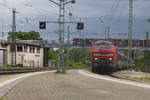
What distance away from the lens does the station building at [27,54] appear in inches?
2536

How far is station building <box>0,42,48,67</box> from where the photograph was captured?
6441cm

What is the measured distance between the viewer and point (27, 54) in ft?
227

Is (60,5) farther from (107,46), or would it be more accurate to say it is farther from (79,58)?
(79,58)

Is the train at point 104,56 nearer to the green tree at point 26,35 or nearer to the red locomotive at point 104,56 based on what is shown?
the red locomotive at point 104,56

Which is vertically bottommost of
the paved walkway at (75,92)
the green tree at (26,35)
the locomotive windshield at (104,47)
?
the paved walkway at (75,92)

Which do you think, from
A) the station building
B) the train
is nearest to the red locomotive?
the train

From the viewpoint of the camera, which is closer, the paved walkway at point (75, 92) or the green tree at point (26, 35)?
the paved walkway at point (75, 92)

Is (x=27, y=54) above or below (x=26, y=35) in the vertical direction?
below

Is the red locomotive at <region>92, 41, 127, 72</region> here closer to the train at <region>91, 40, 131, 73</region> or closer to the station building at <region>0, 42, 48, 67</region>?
the train at <region>91, 40, 131, 73</region>

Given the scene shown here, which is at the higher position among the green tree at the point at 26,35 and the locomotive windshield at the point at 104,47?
the green tree at the point at 26,35

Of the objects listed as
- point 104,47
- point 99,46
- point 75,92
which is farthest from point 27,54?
point 75,92

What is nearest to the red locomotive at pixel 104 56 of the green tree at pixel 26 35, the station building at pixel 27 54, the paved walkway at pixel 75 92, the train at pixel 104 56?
the train at pixel 104 56

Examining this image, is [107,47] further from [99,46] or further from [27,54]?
[27,54]

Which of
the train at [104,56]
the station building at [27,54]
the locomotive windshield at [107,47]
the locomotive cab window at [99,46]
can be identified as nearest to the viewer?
the train at [104,56]
